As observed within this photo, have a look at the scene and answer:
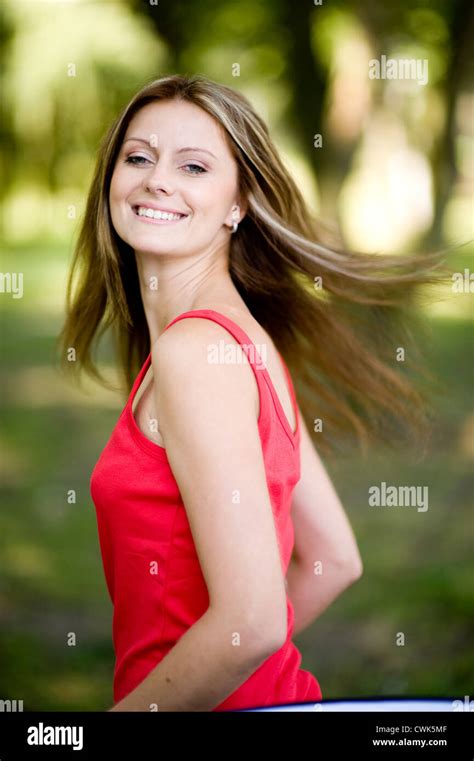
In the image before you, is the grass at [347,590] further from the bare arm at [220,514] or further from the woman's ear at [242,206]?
the bare arm at [220,514]

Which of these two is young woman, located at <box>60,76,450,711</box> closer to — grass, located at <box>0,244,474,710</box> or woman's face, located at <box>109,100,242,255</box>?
woman's face, located at <box>109,100,242,255</box>

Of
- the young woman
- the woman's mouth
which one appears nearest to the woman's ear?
the young woman

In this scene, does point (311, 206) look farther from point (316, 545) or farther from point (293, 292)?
point (316, 545)

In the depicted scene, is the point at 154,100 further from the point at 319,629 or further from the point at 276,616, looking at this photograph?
the point at 319,629

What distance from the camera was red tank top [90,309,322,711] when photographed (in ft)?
4.36

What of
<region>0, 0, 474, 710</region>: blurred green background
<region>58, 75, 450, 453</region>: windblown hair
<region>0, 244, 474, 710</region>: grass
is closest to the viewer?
<region>58, 75, 450, 453</region>: windblown hair

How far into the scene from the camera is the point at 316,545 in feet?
5.72

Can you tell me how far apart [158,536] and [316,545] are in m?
0.49

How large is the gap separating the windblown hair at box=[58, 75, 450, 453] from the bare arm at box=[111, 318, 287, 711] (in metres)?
0.42

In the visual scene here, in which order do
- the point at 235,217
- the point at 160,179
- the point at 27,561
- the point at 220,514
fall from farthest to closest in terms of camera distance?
the point at 27,561, the point at 235,217, the point at 160,179, the point at 220,514

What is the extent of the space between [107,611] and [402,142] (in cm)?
252

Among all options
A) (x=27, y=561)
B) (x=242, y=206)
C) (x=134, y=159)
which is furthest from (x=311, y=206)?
(x=134, y=159)
